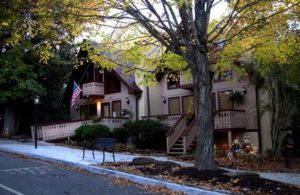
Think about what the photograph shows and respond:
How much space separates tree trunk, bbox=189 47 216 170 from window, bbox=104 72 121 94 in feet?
65.4

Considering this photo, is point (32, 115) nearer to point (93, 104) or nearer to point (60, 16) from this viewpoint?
A: point (93, 104)

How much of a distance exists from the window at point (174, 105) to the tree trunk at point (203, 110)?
52.7 feet

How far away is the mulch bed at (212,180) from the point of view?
9.91 metres

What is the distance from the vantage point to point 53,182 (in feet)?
37.2

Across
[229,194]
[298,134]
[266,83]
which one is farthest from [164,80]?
[229,194]

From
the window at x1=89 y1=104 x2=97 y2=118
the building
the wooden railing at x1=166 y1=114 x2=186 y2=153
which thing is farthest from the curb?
the window at x1=89 y1=104 x2=97 y2=118

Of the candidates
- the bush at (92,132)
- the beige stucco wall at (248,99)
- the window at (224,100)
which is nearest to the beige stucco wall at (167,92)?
the window at (224,100)

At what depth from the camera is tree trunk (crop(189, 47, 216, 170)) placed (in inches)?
495

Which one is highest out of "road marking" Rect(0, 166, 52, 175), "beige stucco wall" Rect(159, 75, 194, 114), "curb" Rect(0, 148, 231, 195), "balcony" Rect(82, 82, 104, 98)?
"balcony" Rect(82, 82, 104, 98)

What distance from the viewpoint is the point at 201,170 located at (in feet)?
40.2

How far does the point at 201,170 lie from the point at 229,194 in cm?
299

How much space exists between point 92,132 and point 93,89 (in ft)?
22.8

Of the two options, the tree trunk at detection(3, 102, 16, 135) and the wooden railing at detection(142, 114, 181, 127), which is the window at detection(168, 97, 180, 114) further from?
the tree trunk at detection(3, 102, 16, 135)

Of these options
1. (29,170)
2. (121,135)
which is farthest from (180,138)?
(29,170)
